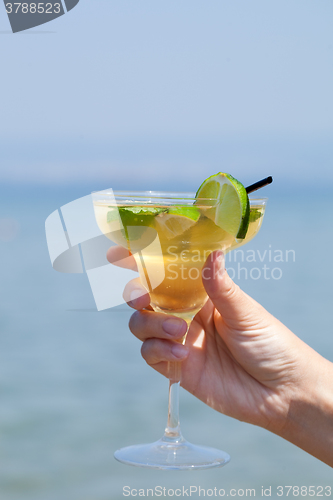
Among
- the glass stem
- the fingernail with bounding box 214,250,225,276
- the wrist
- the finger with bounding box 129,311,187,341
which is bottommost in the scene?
the wrist

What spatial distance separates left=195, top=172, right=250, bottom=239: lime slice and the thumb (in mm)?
146

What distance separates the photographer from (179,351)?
74.8 inches

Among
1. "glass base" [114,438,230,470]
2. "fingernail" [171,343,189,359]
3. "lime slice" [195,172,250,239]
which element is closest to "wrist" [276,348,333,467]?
"glass base" [114,438,230,470]

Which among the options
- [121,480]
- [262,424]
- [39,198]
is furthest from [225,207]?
[39,198]

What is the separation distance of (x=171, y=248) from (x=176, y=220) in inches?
4.8

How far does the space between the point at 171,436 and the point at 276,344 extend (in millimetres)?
480

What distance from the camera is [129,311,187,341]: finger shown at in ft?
6.18

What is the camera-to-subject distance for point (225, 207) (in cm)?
160

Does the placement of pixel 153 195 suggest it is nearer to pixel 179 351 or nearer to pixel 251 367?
pixel 179 351

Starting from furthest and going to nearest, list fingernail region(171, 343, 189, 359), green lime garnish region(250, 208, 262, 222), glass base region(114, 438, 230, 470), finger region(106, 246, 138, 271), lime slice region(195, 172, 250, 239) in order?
finger region(106, 246, 138, 271) → fingernail region(171, 343, 189, 359) → green lime garnish region(250, 208, 262, 222) → glass base region(114, 438, 230, 470) → lime slice region(195, 172, 250, 239)

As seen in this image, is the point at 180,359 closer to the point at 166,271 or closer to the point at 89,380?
the point at 166,271

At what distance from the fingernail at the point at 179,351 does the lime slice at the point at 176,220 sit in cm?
45

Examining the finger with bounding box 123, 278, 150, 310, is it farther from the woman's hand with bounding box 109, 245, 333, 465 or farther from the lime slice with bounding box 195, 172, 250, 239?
the lime slice with bounding box 195, 172, 250, 239

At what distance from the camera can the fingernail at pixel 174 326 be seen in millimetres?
1880
